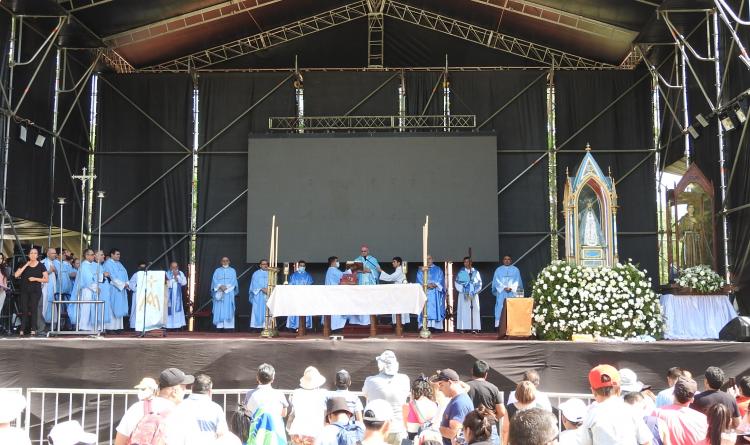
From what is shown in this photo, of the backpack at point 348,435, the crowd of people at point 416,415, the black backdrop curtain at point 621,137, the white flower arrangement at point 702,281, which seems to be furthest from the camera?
the black backdrop curtain at point 621,137

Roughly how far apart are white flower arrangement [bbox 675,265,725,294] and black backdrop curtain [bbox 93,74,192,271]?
1136cm

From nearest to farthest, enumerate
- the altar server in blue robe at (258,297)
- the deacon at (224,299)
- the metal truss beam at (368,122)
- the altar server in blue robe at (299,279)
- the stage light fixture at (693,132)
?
the stage light fixture at (693,132) < the altar server in blue robe at (299,279) < the altar server in blue robe at (258,297) < the deacon at (224,299) < the metal truss beam at (368,122)

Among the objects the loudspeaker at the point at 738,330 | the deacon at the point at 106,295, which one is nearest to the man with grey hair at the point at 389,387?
the loudspeaker at the point at 738,330

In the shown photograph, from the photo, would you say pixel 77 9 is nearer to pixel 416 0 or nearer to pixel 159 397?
pixel 416 0

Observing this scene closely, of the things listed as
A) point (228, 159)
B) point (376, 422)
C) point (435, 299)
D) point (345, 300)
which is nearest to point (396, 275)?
point (435, 299)

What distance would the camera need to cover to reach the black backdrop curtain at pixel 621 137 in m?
18.7

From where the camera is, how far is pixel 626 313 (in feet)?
35.4

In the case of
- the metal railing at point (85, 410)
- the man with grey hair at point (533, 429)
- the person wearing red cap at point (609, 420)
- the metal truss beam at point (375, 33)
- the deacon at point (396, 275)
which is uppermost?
the metal truss beam at point (375, 33)

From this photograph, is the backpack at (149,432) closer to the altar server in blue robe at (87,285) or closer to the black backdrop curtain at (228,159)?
the altar server in blue robe at (87,285)

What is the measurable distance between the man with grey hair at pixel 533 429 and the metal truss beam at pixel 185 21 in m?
16.2

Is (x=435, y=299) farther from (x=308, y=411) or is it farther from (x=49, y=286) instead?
(x=308, y=411)

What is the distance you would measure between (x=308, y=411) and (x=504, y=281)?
475 inches

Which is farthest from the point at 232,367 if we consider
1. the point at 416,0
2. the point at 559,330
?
the point at 416,0

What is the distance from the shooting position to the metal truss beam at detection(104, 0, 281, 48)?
1773cm
